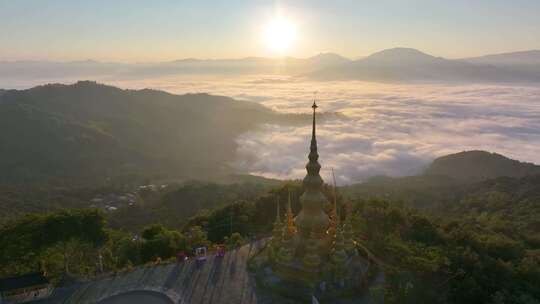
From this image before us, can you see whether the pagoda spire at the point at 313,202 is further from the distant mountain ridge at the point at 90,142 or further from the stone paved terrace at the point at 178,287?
the distant mountain ridge at the point at 90,142

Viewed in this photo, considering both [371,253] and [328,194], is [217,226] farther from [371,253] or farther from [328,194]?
[371,253]

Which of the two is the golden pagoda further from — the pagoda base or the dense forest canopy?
the dense forest canopy

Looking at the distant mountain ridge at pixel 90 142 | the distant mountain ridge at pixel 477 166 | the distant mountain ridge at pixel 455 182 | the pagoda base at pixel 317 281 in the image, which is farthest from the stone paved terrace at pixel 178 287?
the distant mountain ridge at pixel 90 142

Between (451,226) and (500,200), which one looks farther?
(500,200)

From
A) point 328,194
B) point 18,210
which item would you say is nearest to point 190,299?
point 328,194

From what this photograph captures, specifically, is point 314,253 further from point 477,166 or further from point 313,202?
point 477,166

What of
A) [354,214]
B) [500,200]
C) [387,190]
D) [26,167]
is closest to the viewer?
[354,214]

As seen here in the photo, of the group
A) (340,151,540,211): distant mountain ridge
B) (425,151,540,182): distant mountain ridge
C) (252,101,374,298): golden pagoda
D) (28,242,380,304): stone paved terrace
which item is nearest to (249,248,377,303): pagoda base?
(252,101,374,298): golden pagoda

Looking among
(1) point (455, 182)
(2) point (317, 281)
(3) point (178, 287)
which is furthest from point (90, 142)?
(2) point (317, 281)
